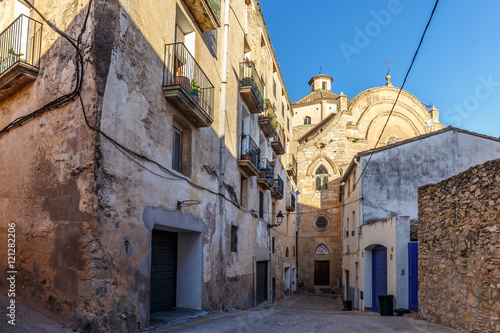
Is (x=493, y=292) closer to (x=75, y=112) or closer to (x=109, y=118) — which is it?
(x=109, y=118)

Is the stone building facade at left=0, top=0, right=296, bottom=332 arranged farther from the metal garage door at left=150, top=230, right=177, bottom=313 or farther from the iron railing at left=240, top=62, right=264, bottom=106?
the iron railing at left=240, top=62, right=264, bottom=106

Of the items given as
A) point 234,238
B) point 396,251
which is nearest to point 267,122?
point 234,238

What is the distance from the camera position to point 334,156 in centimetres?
3528

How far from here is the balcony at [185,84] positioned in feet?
31.8

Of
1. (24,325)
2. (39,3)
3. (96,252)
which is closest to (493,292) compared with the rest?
(96,252)

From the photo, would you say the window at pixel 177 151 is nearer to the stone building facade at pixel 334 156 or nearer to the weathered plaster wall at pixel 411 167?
the weathered plaster wall at pixel 411 167

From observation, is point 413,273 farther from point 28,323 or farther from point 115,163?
point 28,323

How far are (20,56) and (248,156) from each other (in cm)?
833

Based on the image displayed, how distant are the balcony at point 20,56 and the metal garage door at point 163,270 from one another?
4.27 metres

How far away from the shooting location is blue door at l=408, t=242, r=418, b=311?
1298 centimetres

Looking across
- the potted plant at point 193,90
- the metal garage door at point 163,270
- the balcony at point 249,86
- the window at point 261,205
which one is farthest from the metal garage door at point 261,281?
the potted plant at point 193,90

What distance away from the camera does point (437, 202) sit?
10484 mm

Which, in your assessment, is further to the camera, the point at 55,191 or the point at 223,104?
the point at 223,104

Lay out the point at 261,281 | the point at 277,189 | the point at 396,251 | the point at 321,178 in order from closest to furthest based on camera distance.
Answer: the point at 396,251 < the point at 261,281 < the point at 277,189 < the point at 321,178
